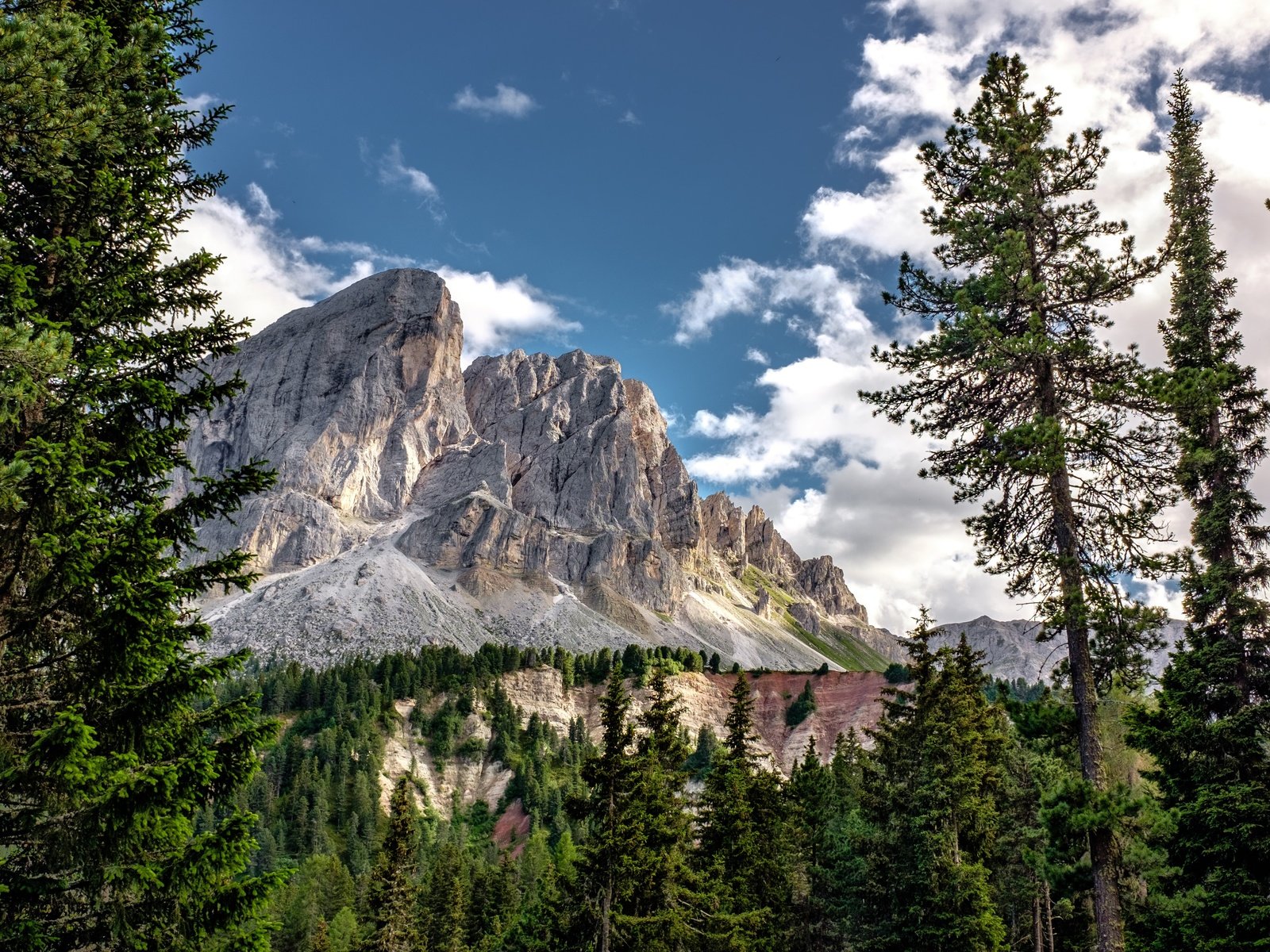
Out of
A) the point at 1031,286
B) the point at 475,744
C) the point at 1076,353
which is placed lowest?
the point at 475,744

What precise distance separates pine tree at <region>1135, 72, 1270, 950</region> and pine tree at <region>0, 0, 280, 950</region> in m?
17.1

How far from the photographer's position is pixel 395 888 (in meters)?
30.8

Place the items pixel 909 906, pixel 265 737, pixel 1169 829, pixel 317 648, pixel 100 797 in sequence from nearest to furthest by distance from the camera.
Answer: pixel 100 797 < pixel 265 737 < pixel 1169 829 < pixel 909 906 < pixel 317 648

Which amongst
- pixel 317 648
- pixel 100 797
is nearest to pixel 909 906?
pixel 100 797

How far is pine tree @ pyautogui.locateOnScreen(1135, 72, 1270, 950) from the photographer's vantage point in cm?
1698

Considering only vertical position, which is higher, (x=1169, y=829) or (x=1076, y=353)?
(x=1076, y=353)

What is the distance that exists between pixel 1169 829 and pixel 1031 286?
27.8 feet

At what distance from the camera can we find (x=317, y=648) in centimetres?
17900

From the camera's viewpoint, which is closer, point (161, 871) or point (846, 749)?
point (161, 871)

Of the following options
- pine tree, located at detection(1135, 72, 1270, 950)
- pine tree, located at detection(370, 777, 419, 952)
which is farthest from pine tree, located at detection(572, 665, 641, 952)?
pine tree, located at detection(1135, 72, 1270, 950)

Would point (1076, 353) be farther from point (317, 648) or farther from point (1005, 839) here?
point (317, 648)

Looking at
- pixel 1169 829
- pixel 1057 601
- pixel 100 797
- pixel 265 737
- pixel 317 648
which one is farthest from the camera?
pixel 317 648

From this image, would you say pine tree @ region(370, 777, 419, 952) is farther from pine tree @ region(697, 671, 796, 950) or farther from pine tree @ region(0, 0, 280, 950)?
pine tree @ region(0, 0, 280, 950)

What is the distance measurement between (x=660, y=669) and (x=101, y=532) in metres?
23.7
